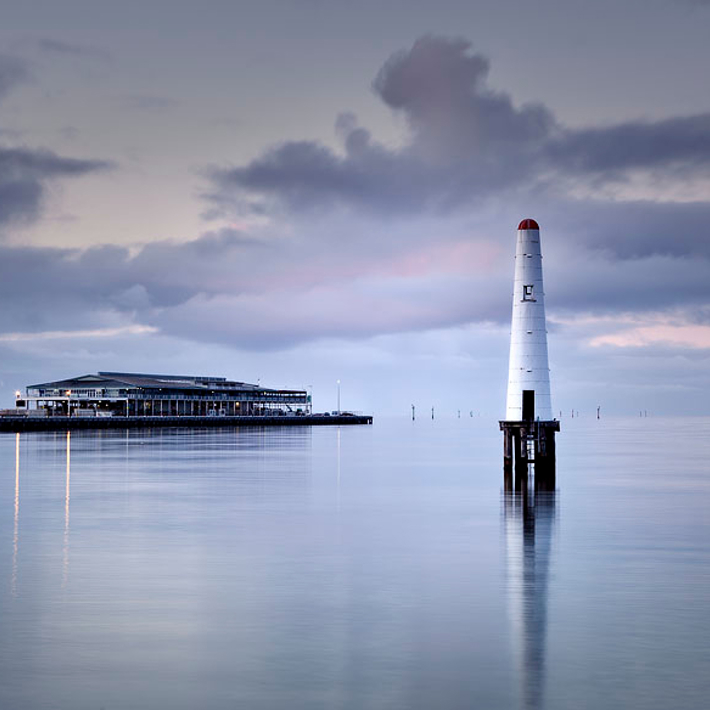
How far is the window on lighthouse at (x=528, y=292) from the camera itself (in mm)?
55312

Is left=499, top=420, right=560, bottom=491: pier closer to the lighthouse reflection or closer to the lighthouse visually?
the lighthouse

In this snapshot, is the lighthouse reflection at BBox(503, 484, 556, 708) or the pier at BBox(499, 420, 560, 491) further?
the pier at BBox(499, 420, 560, 491)

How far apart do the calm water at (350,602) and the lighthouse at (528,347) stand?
8.21 meters

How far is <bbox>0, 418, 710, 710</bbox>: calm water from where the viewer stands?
15.6 metres

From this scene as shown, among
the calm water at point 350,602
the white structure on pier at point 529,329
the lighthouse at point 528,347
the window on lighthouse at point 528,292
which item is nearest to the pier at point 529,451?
the lighthouse at point 528,347

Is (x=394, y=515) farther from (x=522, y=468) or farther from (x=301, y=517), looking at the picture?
(x=522, y=468)

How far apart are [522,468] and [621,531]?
2250cm

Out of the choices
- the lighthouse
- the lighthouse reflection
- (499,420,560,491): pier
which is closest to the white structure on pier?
the lighthouse

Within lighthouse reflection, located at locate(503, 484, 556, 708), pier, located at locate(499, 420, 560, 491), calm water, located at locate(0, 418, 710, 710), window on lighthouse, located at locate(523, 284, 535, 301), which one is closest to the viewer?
calm water, located at locate(0, 418, 710, 710)

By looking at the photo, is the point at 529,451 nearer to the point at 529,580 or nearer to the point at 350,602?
the point at 529,580

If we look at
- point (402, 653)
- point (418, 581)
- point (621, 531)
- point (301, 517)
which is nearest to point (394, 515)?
point (301, 517)

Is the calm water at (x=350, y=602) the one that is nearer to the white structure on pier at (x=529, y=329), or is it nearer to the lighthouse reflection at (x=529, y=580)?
the lighthouse reflection at (x=529, y=580)

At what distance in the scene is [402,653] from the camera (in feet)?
57.7

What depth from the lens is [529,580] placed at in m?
25.9
